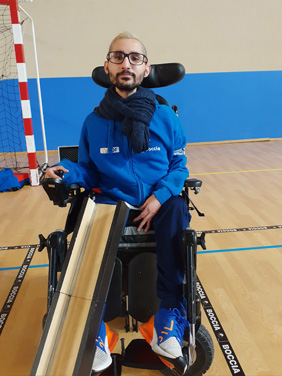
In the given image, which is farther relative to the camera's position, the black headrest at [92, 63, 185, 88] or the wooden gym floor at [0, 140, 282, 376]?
the black headrest at [92, 63, 185, 88]

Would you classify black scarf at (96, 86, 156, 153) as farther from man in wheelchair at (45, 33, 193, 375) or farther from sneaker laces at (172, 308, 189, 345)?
sneaker laces at (172, 308, 189, 345)

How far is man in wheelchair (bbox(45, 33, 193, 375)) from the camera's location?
1.15 metres

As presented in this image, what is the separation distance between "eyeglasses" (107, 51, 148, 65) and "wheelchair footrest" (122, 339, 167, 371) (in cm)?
107

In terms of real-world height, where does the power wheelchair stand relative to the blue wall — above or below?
below

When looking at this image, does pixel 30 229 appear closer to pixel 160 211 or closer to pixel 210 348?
pixel 160 211

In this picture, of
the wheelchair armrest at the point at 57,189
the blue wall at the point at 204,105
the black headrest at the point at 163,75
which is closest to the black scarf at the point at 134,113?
the wheelchair armrest at the point at 57,189

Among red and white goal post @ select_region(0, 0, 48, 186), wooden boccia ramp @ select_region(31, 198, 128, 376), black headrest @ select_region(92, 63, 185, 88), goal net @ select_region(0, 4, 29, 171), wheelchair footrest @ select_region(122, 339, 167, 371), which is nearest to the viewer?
wooden boccia ramp @ select_region(31, 198, 128, 376)

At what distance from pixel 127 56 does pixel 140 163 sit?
423mm

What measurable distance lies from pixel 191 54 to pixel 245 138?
65.7 inches

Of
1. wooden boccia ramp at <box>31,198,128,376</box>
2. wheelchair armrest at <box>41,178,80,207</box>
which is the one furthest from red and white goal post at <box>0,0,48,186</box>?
wooden boccia ramp at <box>31,198,128,376</box>

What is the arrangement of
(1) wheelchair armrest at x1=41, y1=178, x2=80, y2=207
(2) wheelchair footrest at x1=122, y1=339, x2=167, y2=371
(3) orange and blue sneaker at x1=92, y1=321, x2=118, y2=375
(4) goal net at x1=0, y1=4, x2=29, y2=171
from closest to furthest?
(3) orange and blue sneaker at x1=92, y1=321, x2=118, y2=375
(2) wheelchair footrest at x1=122, y1=339, x2=167, y2=371
(1) wheelchair armrest at x1=41, y1=178, x2=80, y2=207
(4) goal net at x1=0, y1=4, x2=29, y2=171

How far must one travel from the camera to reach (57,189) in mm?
1315

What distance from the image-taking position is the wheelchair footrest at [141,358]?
1.12 metres

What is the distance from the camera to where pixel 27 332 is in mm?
1455
